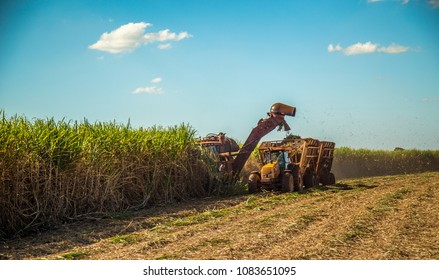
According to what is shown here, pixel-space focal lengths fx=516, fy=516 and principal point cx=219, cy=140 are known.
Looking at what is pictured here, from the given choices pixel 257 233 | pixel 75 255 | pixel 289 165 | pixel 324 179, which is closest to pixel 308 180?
pixel 289 165

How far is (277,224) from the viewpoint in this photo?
9.99 metres

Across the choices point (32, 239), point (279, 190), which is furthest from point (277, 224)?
point (279, 190)

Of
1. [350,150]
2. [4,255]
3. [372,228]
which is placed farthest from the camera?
[350,150]

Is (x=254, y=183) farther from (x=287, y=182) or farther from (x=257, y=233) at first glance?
(x=257, y=233)

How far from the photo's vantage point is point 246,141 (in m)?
18.3

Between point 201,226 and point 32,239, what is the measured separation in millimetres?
3288

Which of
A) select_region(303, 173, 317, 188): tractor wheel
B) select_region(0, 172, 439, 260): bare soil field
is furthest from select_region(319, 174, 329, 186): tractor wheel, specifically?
select_region(0, 172, 439, 260): bare soil field

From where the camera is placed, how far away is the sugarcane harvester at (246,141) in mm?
17969

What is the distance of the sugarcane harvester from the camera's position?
18.0m

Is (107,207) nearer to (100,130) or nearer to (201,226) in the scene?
(100,130)

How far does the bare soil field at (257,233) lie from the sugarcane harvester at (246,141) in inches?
158

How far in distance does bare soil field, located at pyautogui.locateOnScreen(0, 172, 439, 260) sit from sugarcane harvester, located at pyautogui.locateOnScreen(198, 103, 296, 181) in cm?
400

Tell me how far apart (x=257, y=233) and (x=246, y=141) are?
31.0 feet

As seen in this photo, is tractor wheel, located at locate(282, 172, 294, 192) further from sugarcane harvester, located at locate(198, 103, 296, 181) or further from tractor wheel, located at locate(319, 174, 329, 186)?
tractor wheel, located at locate(319, 174, 329, 186)
